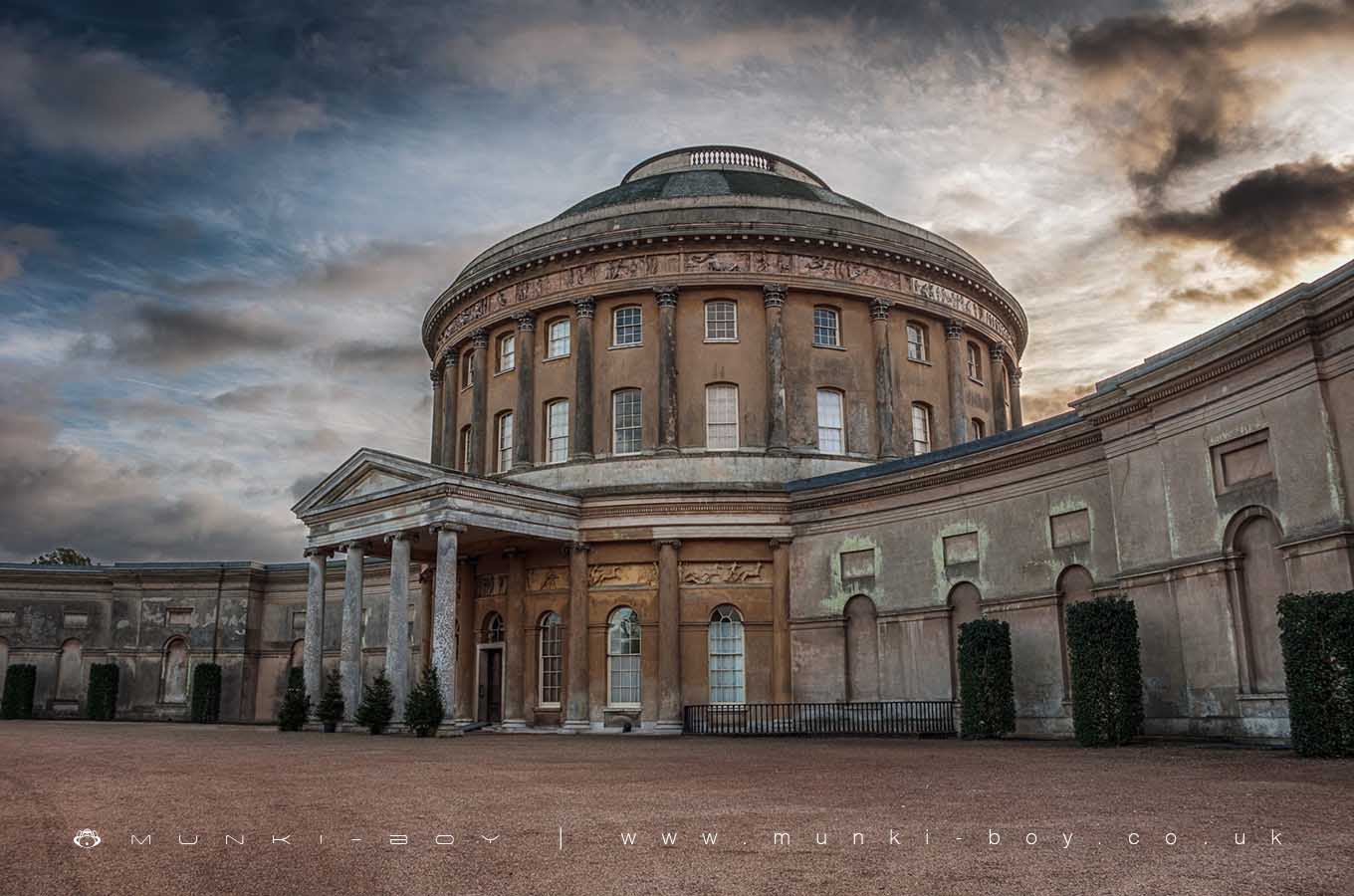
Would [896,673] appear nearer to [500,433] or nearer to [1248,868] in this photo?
[500,433]

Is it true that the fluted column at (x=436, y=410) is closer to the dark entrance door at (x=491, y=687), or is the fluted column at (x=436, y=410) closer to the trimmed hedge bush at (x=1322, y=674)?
the dark entrance door at (x=491, y=687)

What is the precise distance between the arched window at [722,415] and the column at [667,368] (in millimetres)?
1165

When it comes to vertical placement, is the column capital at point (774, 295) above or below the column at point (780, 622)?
above

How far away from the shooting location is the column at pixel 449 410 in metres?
37.4

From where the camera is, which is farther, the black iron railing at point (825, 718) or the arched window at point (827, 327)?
the arched window at point (827, 327)

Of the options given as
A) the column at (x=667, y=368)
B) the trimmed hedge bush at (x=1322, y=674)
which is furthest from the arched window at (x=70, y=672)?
the trimmed hedge bush at (x=1322, y=674)

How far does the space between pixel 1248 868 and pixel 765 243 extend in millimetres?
26998

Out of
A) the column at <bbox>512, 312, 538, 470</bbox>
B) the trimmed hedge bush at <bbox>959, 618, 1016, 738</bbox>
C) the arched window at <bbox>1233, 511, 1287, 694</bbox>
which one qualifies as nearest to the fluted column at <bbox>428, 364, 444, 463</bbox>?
the column at <bbox>512, 312, 538, 470</bbox>

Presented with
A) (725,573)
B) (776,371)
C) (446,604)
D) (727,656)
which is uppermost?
(776,371)

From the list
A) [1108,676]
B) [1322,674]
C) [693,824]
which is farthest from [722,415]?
[693,824]

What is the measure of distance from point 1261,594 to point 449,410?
87.7ft

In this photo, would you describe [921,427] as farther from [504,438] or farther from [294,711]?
[294,711]

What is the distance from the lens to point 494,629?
32.5 meters

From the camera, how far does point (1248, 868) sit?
22.7 ft
